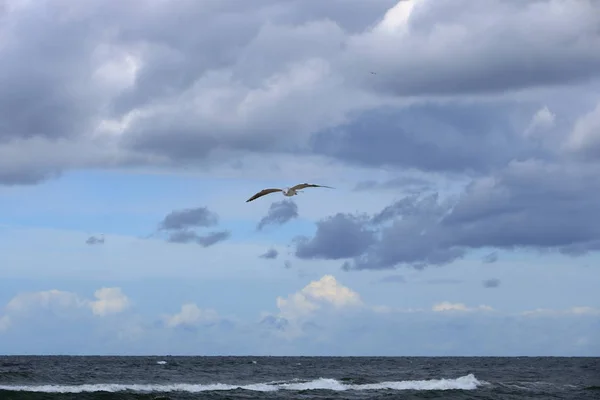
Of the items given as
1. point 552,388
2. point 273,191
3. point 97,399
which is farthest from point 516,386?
point 273,191

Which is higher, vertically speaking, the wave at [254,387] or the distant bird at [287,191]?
the distant bird at [287,191]

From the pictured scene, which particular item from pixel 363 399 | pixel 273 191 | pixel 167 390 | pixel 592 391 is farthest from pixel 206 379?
pixel 273 191

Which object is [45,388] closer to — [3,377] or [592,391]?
[3,377]

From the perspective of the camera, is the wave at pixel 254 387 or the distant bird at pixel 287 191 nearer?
the distant bird at pixel 287 191

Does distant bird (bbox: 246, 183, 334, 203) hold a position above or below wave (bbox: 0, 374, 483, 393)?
above

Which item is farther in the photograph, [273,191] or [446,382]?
[446,382]

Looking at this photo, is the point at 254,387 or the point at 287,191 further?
the point at 254,387

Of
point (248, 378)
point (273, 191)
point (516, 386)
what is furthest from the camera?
point (248, 378)

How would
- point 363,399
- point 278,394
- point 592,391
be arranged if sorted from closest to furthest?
point 363,399 < point 278,394 < point 592,391

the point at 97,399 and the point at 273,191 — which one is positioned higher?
the point at 273,191

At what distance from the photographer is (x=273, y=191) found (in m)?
25.2

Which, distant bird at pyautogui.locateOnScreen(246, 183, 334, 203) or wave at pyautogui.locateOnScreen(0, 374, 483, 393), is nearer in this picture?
distant bird at pyautogui.locateOnScreen(246, 183, 334, 203)

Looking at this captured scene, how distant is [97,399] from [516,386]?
28.6 meters

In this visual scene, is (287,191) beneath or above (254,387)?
above
